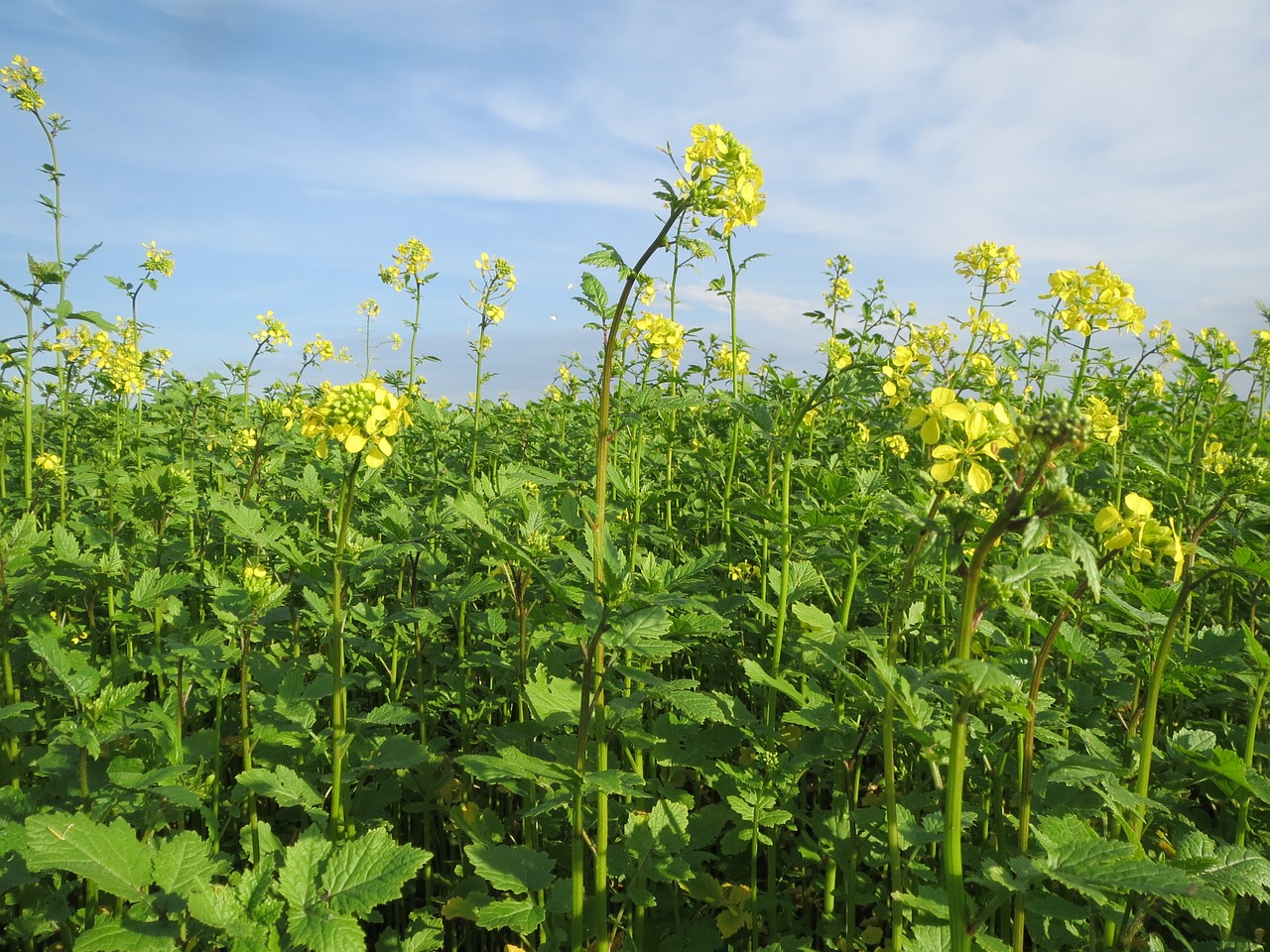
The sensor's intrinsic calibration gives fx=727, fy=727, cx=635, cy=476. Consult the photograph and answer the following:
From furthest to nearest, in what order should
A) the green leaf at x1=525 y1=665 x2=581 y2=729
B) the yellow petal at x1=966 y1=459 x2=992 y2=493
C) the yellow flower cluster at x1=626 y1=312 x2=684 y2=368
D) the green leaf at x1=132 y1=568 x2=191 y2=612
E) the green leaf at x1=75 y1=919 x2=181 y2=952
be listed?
the yellow flower cluster at x1=626 y1=312 x2=684 y2=368
the green leaf at x1=132 y1=568 x2=191 y2=612
the green leaf at x1=525 y1=665 x2=581 y2=729
the green leaf at x1=75 y1=919 x2=181 y2=952
the yellow petal at x1=966 y1=459 x2=992 y2=493

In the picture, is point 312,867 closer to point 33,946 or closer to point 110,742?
point 33,946

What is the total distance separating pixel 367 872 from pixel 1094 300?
3807 mm

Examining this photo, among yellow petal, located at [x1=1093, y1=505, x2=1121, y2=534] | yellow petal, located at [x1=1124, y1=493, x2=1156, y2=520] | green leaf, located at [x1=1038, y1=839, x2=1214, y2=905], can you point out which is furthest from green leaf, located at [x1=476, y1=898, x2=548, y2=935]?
yellow petal, located at [x1=1124, y1=493, x2=1156, y2=520]

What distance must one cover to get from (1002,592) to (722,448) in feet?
11.5

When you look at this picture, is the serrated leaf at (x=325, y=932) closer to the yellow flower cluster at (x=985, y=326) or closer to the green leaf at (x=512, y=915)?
the green leaf at (x=512, y=915)

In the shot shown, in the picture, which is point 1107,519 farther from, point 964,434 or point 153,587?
point 153,587

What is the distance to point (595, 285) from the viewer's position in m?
2.43

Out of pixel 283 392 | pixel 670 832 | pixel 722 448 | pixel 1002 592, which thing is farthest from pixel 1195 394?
pixel 283 392

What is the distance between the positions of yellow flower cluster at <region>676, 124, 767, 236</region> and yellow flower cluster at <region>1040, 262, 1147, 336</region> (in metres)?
2.06

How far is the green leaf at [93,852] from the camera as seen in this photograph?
1.64 meters

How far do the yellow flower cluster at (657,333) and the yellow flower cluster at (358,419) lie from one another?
7.83 feet

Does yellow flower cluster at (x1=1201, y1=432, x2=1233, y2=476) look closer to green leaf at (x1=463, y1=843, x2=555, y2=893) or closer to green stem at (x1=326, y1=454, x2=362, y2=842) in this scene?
green leaf at (x1=463, y1=843, x2=555, y2=893)

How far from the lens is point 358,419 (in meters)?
2.23

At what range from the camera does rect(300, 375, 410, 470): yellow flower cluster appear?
2.21 m
